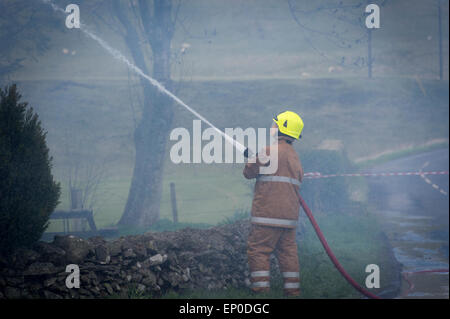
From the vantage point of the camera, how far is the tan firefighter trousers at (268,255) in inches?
213

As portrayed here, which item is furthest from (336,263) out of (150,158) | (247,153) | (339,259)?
(150,158)

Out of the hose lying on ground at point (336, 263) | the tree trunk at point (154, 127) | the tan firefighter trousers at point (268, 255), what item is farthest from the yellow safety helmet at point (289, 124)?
the tree trunk at point (154, 127)

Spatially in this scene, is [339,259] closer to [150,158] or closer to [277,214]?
[277,214]

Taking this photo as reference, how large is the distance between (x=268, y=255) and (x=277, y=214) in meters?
0.53

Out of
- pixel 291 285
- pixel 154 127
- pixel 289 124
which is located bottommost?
pixel 291 285

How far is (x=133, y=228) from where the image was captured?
364 inches

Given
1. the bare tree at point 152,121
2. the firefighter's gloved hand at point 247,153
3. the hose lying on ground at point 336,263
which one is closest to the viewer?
the firefighter's gloved hand at point 247,153

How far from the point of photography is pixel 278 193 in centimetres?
542

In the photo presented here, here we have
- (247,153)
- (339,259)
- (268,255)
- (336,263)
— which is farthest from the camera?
(339,259)

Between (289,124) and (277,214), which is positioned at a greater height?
(289,124)

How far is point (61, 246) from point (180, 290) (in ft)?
4.90

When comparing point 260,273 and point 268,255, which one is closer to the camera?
point 260,273

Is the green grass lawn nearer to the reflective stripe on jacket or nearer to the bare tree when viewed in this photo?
the reflective stripe on jacket

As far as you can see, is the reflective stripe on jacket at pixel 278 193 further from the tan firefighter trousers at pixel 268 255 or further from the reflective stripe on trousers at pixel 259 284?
the reflective stripe on trousers at pixel 259 284
